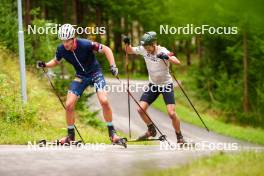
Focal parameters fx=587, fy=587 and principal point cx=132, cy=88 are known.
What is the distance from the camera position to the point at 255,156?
23.4 ft

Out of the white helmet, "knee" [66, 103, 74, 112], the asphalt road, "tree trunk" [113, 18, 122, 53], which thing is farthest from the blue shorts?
"tree trunk" [113, 18, 122, 53]

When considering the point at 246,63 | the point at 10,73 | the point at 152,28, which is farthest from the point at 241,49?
the point at 10,73

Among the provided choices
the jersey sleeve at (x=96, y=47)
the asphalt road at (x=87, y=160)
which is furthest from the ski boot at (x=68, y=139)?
the jersey sleeve at (x=96, y=47)

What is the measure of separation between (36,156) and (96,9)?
44.2 metres

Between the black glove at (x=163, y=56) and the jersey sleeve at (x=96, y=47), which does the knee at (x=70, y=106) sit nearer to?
the jersey sleeve at (x=96, y=47)

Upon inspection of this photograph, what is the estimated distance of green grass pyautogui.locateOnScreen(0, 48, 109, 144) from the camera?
12570 mm

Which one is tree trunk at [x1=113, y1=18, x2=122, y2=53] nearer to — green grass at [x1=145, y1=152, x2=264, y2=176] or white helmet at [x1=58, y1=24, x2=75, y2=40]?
white helmet at [x1=58, y1=24, x2=75, y2=40]

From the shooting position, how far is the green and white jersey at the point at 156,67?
32.7 feet

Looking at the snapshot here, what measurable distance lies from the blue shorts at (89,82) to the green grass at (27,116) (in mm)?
2226

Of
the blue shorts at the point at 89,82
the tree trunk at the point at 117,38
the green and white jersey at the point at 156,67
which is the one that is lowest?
the blue shorts at the point at 89,82

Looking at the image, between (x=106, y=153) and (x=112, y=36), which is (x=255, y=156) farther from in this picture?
(x=112, y=36)

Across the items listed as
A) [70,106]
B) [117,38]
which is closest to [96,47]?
[70,106]

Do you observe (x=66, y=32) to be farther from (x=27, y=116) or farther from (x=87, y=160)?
(x=27, y=116)

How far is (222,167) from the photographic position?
6258mm
